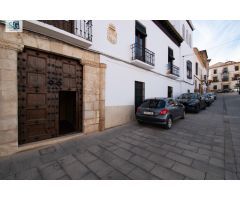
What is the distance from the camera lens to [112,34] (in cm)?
598

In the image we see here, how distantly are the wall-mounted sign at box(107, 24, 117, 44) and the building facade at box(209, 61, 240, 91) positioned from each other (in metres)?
55.8

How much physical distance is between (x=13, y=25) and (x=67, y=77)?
1955 mm

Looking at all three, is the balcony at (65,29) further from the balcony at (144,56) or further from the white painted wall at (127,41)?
the balcony at (144,56)

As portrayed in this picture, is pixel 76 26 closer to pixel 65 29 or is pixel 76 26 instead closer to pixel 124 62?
pixel 65 29

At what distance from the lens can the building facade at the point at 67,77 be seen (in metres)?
3.36

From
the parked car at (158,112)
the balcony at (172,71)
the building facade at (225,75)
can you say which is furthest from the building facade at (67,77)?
the building facade at (225,75)

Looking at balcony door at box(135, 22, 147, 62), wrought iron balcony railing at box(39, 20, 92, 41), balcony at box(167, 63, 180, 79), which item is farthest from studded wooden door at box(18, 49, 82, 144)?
balcony at box(167, 63, 180, 79)

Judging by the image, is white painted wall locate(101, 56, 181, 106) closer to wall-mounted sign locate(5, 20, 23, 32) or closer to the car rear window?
the car rear window

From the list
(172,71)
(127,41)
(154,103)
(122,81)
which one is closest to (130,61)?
(127,41)

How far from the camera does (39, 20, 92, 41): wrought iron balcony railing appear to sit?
4242mm

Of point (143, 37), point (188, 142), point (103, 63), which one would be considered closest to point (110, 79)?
point (103, 63)

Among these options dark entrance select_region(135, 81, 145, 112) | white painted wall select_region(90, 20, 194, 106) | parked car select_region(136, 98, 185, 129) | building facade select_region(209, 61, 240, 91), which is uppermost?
building facade select_region(209, 61, 240, 91)

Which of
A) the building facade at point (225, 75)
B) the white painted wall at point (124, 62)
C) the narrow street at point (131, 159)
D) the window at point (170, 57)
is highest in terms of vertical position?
the building facade at point (225, 75)

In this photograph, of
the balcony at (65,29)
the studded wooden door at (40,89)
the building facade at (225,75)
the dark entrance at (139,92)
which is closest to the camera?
the balcony at (65,29)
